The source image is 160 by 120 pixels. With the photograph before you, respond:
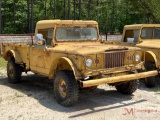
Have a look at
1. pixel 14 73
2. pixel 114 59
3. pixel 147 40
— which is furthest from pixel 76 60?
pixel 147 40

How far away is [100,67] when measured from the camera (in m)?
6.16

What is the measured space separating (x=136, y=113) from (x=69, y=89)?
4.86 feet

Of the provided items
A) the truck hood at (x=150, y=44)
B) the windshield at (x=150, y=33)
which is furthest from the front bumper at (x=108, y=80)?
the windshield at (x=150, y=33)

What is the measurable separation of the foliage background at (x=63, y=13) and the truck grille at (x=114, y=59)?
2363cm

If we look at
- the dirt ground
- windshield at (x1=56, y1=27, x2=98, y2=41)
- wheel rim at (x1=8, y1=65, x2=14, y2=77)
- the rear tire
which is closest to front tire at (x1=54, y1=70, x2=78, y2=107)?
the dirt ground

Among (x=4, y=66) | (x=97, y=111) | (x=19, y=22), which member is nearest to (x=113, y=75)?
(x=97, y=111)

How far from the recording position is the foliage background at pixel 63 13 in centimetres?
3678

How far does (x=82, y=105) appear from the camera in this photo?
21.4 feet

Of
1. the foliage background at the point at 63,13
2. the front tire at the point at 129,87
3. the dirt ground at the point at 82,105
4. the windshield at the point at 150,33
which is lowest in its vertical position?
the dirt ground at the point at 82,105

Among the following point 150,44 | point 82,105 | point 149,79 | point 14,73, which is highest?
point 150,44

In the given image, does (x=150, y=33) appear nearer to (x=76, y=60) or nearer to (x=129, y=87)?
(x=129, y=87)

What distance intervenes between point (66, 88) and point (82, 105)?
0.65 metres

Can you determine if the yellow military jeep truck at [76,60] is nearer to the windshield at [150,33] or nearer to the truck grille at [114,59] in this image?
the truck grille at [114,59]

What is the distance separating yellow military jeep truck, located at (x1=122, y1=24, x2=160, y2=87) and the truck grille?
88.0 inches
